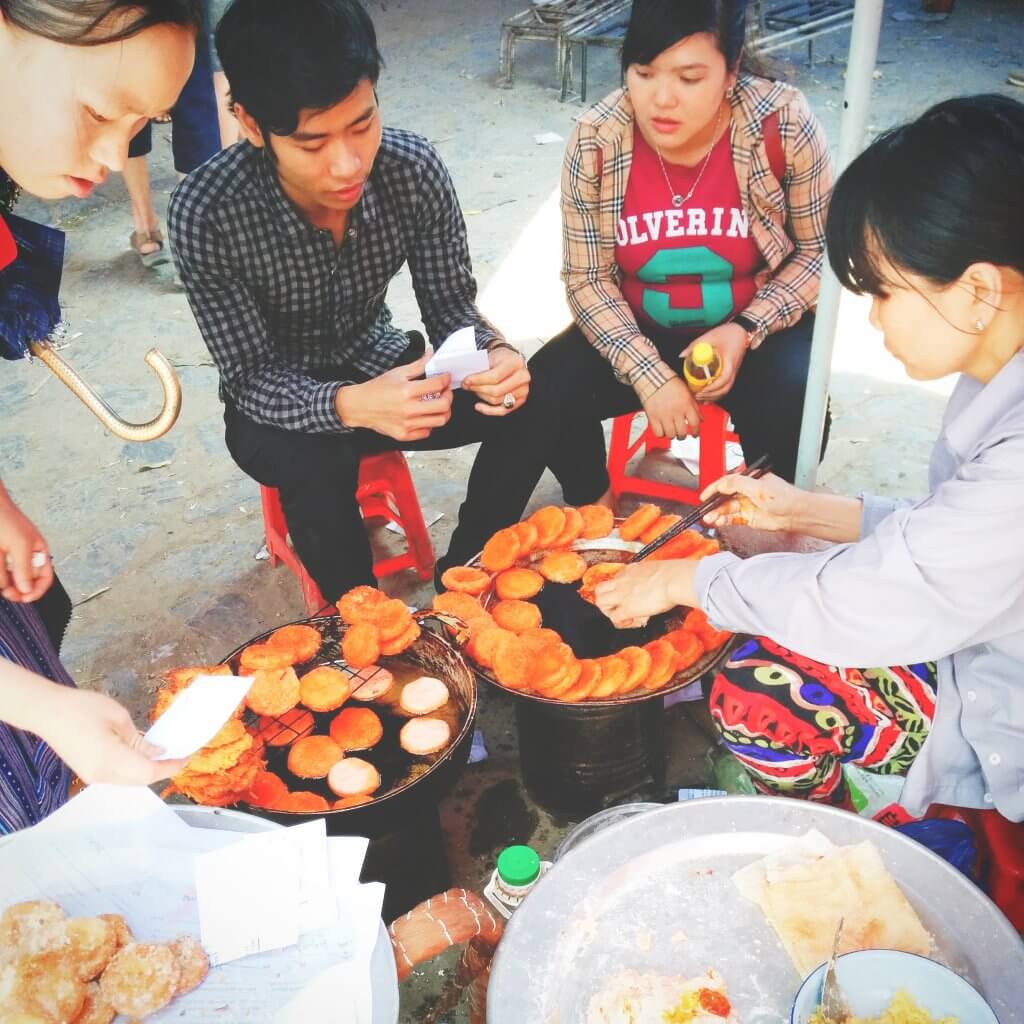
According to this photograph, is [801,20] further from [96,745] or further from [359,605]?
[96,745]

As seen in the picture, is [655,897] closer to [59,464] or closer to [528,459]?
[528,459]

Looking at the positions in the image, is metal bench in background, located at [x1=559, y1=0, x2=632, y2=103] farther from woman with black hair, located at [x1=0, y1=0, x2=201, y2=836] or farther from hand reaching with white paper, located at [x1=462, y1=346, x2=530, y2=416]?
woman with black hair, located at [x1=0, y1=0, x2=201, y2=836]

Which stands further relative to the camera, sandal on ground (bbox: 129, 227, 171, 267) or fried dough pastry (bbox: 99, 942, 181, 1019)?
sandal on ground (bbox: 129, 227, 171, 267)

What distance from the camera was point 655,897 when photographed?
5.43 feet

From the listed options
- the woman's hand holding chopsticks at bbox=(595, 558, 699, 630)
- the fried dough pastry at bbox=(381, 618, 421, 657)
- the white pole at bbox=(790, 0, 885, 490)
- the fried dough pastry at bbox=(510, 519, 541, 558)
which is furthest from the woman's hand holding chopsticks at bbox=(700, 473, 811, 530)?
the fried dough pastry at bbox=(381, 618, 421, 657)

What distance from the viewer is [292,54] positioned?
7.41 feet

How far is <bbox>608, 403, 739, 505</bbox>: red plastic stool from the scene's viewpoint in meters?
3.29

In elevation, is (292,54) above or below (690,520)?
above

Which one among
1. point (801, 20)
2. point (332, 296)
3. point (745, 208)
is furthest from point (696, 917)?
point (801, 20)

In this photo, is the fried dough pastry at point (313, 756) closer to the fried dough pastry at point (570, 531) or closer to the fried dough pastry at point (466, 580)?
the fried dough pastry at point (466, 580)

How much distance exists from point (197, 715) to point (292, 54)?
1548 millimetres

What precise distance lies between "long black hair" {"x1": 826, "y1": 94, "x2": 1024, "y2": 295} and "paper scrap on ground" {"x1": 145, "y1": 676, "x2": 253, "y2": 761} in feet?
4.70

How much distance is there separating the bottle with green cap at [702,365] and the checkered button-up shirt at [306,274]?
0.64m

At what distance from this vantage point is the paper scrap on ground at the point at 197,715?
168cm
